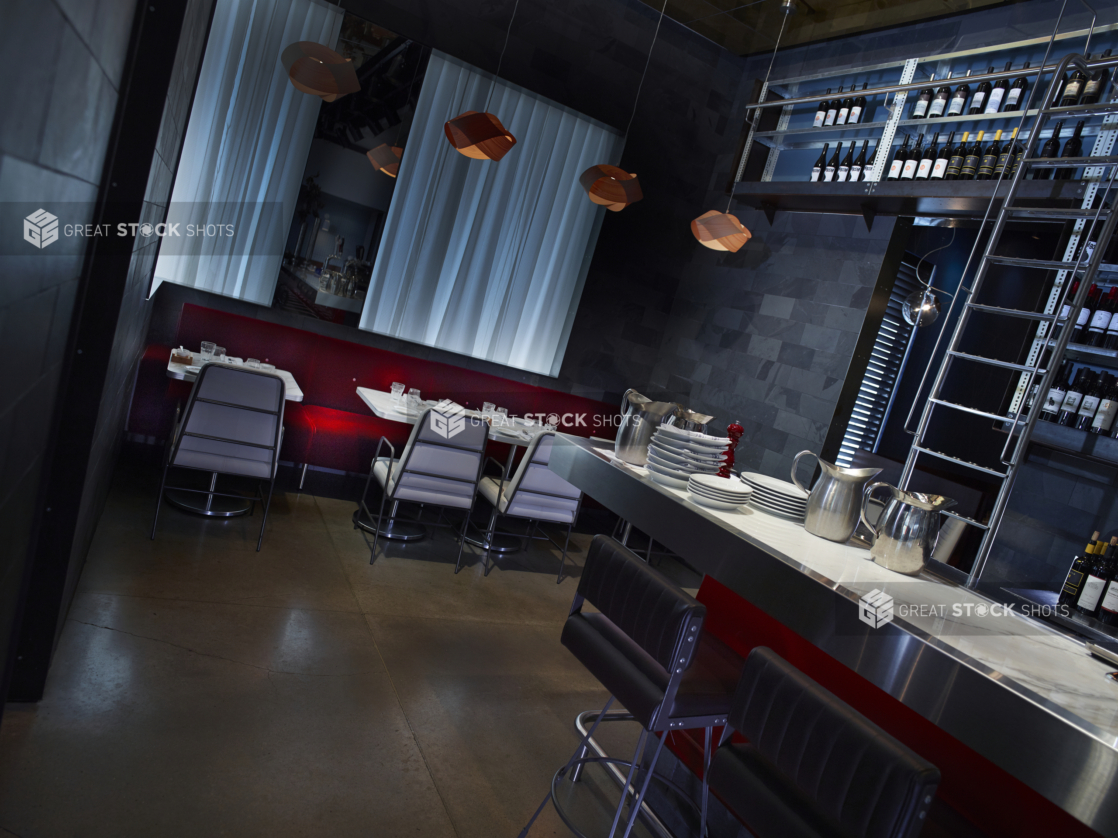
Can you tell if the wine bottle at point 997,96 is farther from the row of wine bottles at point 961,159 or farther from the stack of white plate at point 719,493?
the stack of white plate at point 719,493

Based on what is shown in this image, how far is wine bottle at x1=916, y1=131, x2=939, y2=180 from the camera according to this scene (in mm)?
4301

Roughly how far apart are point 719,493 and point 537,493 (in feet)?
7.30

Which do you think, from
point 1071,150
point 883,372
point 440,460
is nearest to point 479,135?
point 440,460

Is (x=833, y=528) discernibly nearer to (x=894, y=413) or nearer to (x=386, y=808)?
(x=386, y=808)

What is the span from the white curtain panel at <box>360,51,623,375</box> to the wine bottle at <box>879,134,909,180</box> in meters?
2.15

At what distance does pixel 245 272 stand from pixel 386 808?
391cm

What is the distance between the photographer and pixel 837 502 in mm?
1980

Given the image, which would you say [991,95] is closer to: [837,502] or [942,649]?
[837,502]

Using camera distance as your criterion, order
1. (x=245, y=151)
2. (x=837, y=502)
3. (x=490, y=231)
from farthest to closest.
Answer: (x=490, y=231), (x=245, y=151), (x=837, y=502)

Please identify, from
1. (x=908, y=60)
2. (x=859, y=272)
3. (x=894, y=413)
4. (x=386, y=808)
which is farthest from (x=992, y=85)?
(x=386, y=808)

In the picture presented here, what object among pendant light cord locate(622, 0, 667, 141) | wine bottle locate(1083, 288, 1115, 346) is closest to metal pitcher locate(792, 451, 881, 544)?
wine bottle locate(1083, 288, 1115, 346)

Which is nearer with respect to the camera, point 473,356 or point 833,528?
point 833,528

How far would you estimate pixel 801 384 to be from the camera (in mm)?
5078

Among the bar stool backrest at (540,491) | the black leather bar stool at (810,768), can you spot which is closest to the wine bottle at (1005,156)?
the bar stool backrest at (540,491)
